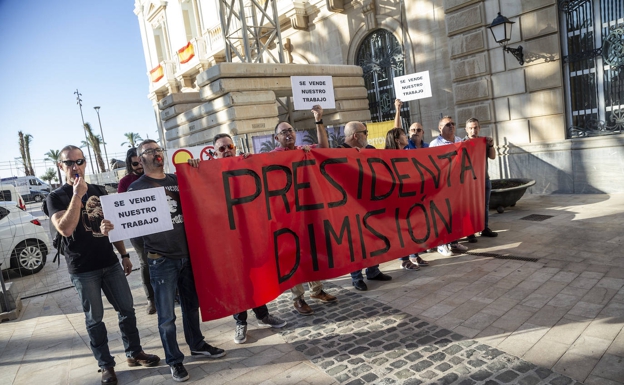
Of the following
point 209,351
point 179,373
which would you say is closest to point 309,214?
point 209,351

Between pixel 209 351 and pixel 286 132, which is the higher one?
pixel 286 132

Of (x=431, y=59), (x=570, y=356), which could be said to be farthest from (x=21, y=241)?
(x=431, y=59)

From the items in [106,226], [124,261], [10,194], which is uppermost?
[10,194]

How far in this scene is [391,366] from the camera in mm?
3180

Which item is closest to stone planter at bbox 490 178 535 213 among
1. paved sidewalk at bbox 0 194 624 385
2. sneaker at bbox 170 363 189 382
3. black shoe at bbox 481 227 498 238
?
black shoe at bbox 481 227 498 238

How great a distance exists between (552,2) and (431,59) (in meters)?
3.76

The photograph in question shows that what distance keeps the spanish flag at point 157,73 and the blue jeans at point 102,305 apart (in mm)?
27349

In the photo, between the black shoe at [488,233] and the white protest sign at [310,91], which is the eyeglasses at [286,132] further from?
the black shoe at [488,233]

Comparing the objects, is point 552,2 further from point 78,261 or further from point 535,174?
point 78,261

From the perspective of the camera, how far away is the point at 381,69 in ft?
45.7

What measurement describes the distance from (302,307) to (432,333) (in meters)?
1.41

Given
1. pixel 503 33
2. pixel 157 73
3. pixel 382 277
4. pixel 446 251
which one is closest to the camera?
pixel 382 277

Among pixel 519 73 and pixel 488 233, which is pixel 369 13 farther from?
pixel 488 233

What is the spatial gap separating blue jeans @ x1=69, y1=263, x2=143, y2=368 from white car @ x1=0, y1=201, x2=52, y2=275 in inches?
257
